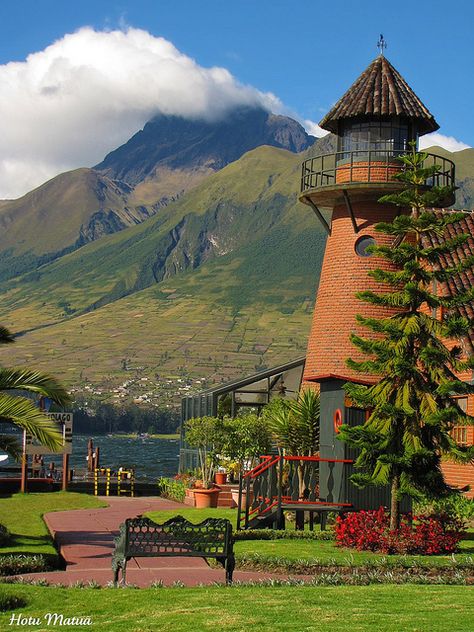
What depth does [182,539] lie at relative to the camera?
54.9 feet

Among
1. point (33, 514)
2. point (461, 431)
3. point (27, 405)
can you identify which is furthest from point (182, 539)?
point (33, 514)

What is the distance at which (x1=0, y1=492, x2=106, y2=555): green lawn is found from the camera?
22.0 meters

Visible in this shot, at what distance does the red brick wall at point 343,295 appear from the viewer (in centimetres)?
3347

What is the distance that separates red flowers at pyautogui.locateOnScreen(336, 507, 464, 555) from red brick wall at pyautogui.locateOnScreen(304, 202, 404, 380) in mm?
11412

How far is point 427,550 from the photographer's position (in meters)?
20.5

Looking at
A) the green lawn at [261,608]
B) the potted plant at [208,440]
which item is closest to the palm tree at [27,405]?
the green lawn at [261,608]

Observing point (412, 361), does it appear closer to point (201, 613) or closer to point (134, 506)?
point (201, 613)

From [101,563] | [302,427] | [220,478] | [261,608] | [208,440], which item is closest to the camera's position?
[261,608]

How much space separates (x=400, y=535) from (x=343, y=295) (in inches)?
549

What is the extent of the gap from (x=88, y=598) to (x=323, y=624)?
3680mm

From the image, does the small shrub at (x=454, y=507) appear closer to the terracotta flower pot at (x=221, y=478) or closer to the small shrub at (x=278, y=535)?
the small shrub at (x=278, y=535)

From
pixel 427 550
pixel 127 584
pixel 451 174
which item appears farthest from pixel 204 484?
pixel 127 584

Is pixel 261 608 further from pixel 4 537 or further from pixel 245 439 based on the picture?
pixel 245 439

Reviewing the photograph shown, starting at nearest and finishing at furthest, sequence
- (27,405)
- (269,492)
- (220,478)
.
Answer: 1. (27,405)
2. (269,492)
3. (220,478)
